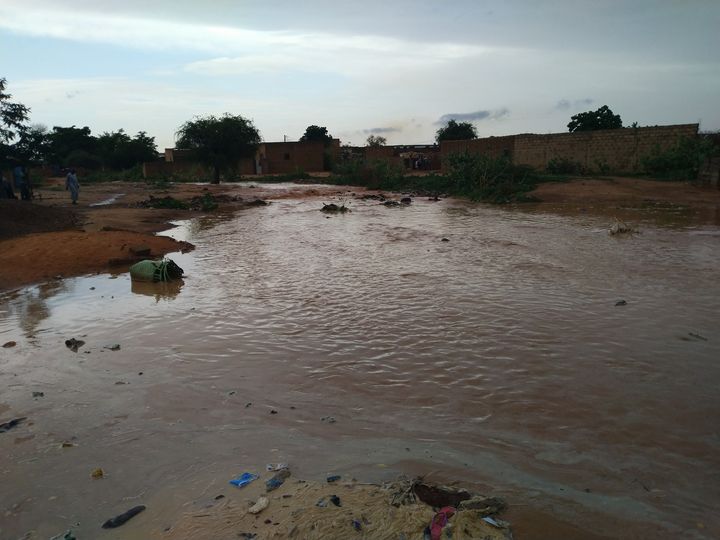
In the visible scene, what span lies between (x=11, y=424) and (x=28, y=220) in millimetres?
12072

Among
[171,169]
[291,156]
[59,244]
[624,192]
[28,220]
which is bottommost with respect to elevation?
[59,244]

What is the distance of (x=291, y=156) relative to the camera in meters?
53.1

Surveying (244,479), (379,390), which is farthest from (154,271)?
(244,479)

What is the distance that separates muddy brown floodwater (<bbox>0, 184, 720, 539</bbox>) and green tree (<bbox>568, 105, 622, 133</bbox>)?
3260cm

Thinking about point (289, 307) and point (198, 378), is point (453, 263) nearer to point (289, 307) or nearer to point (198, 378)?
point (289, 307)

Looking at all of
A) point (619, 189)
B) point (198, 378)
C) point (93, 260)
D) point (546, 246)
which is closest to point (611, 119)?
point (619, 189)

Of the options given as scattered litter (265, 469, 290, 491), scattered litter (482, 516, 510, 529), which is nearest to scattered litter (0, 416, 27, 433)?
scattered litter (265, 469, 290, 491)

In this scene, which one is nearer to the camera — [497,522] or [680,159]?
[497,522]

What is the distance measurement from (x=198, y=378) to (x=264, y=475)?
1.88 meters

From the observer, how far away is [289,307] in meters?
7.32

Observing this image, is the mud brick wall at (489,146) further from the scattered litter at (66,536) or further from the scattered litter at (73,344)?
the scattered litter at (66,536)

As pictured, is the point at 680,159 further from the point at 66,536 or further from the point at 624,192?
the point at 66,536

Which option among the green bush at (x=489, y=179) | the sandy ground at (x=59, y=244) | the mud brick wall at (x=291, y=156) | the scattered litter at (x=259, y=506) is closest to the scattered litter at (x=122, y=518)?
the scattered litter at (x=259, y=506)

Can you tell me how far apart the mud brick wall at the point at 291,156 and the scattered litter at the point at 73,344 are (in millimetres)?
47463
